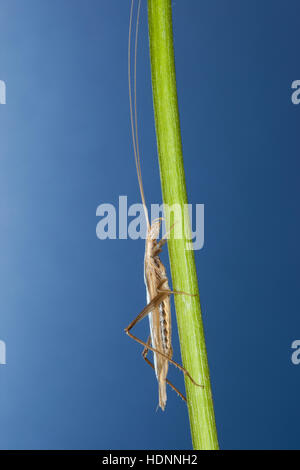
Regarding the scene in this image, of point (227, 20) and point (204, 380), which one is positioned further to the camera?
point (227, 20)

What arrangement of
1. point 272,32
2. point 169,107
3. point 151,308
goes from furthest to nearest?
point 272,32 → point 151,308 → point 169,107

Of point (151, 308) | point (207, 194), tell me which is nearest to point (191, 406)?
point (151, 308)

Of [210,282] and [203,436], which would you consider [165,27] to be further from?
[210,282]

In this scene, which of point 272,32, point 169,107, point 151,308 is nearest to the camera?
point 169,107
